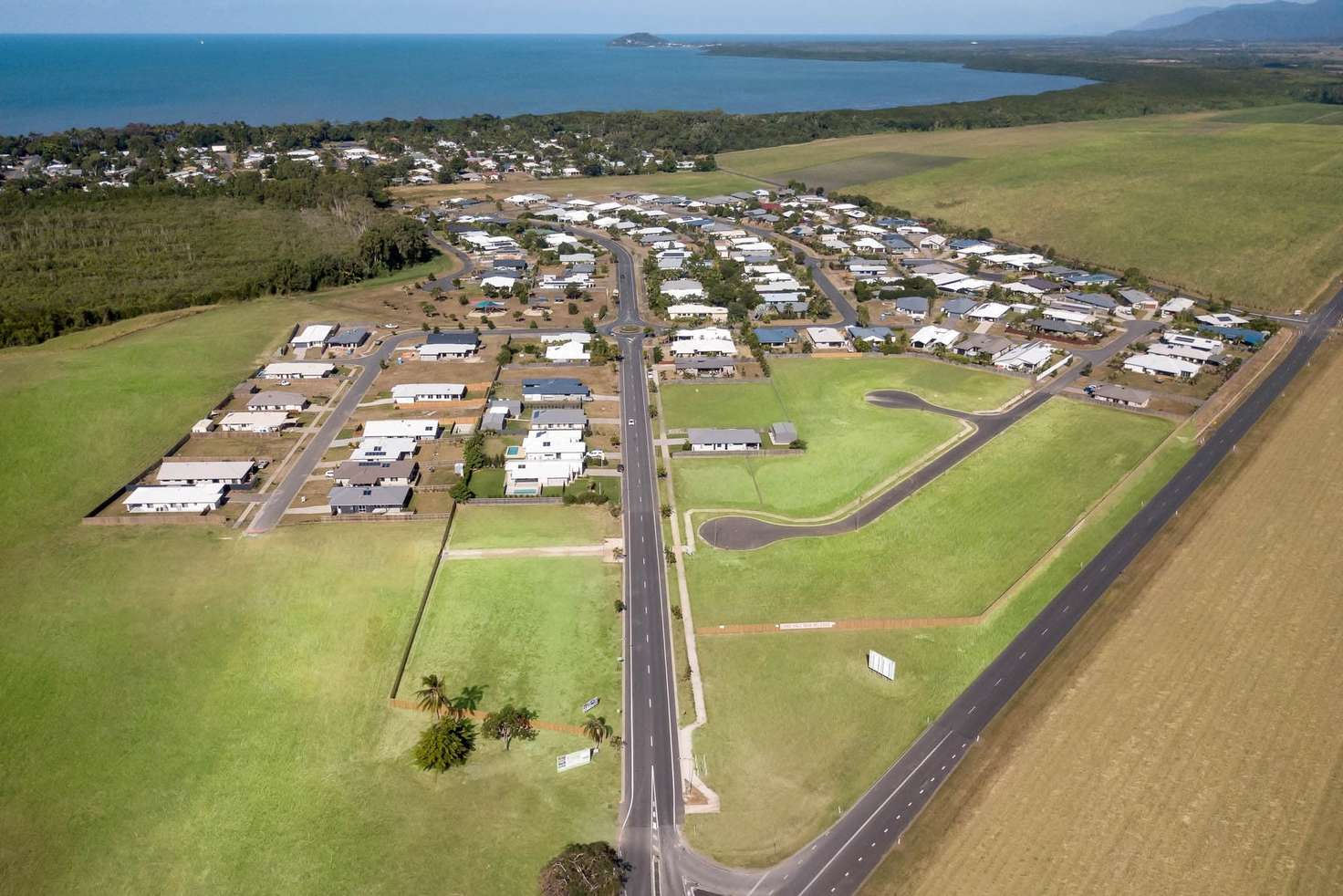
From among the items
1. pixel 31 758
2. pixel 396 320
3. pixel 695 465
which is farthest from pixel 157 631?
pixel 396 320

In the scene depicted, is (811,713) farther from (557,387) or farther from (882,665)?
(557,387)

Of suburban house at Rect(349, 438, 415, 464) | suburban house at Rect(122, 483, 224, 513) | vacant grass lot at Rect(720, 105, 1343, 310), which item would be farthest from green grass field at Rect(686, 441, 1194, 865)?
vacant grass lot at Rect(720, 105, 1343, 310)

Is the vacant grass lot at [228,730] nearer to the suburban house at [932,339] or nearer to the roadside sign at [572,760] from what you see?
the roadside sign at [572,760]

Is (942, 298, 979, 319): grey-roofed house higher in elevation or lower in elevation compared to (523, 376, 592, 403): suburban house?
lower

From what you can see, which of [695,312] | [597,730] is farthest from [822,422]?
[597,730]

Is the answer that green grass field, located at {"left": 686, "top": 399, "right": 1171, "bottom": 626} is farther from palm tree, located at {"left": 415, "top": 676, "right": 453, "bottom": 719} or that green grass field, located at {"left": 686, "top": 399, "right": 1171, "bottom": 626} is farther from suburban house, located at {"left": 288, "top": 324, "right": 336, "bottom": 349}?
suburban house, located at {"left": 288, "top": 324, "right": 336, "bottom": 349}

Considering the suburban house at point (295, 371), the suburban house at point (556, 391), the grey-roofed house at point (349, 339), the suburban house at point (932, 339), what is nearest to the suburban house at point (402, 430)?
the suburban house at point (556, 391)
